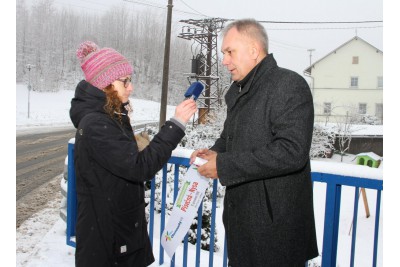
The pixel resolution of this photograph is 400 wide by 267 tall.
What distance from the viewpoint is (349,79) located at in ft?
112

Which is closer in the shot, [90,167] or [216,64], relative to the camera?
[90,167]

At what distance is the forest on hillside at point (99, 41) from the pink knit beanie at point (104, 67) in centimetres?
5363

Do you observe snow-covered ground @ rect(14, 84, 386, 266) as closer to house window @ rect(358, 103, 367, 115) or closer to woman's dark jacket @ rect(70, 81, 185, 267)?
woman's dark jacket @ rect(70, 81, 185, 267)

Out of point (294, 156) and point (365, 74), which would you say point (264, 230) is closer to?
point (294, 156)

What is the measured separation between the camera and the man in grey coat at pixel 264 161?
1.51 metres

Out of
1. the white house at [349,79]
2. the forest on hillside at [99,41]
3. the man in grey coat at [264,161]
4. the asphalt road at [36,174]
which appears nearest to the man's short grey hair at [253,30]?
the man in grey coat at [264,161]

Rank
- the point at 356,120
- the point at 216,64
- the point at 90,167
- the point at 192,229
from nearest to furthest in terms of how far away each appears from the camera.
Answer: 1. the point at 90,167
2. the point at 192,229
3. the point at 216,64
4. the point at 356,120

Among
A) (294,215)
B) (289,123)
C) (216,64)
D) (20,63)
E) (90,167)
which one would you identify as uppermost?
(20,63)

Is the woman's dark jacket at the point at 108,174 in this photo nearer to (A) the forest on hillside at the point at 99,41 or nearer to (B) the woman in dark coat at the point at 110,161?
(B) the woman in dark coat at the point at 110,161

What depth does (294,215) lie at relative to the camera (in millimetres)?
1616

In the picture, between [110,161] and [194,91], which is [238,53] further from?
[110,161]

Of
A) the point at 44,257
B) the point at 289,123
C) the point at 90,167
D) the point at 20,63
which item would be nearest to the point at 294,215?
the point at 289,123

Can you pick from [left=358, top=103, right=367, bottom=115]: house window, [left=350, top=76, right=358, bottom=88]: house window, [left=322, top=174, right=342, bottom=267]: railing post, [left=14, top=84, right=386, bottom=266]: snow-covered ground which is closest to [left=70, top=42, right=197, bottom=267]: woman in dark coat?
[left=322, top=174, right=342, bottom=267]: railing post
